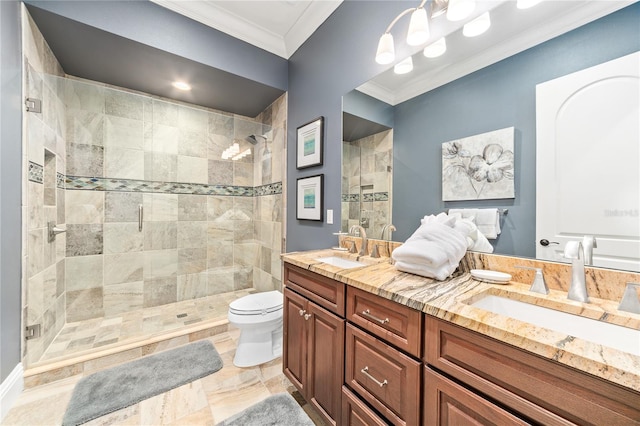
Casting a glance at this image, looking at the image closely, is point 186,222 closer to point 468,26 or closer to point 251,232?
point 251,232

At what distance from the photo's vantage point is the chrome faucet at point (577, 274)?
82 cm

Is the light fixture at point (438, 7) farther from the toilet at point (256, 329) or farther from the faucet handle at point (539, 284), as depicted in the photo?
the toilet at point (256, 329)

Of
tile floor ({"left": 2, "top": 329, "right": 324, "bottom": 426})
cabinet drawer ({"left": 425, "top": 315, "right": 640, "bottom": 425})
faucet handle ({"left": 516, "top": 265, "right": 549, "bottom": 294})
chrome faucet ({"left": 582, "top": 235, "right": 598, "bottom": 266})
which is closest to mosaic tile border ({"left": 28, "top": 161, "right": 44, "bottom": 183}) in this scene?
tile floor ({"left": 2, "top": 329, "right": 324, "bottom": 426})

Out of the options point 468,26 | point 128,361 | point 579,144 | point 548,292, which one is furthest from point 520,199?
point 128,361

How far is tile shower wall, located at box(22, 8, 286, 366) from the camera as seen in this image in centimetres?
184

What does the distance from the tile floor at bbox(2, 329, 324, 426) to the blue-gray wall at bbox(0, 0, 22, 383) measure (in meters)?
0.25

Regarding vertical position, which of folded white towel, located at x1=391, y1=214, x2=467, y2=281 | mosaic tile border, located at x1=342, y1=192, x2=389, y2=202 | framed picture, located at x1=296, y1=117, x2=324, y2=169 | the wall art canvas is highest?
framed picture, located at x1=296, y1=117, x2=324, y2=169

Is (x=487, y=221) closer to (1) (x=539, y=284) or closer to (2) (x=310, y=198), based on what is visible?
(1) (x=539, y=284)

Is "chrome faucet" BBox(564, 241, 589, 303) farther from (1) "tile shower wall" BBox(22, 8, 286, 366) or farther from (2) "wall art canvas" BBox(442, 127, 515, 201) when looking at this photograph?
(1) "tile shower wall" BBox(22, 8, 286, 366)

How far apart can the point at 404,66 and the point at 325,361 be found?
1.75 m

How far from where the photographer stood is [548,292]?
90cm

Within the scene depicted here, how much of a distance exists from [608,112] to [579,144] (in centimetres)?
12

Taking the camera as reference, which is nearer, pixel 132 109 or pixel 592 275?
pixel 592 275

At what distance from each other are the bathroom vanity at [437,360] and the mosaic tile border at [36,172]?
1.97 m
